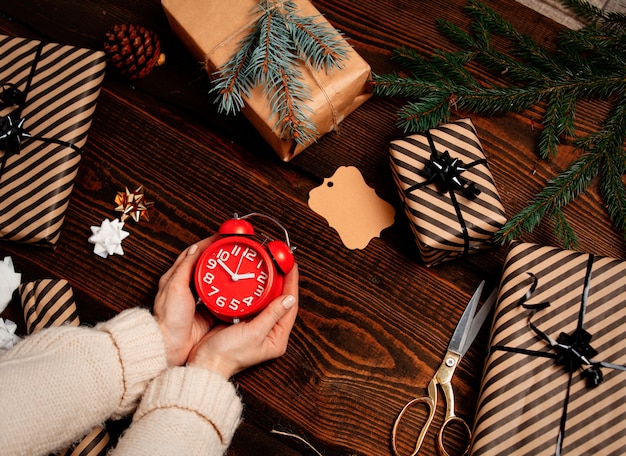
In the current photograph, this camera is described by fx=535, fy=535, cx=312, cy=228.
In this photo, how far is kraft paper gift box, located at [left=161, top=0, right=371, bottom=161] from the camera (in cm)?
108

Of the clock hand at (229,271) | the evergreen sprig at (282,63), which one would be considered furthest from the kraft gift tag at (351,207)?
the clock hand at (229,271)

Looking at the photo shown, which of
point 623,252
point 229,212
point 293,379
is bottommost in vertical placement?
point 293,379

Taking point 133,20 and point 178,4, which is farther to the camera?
point 133,20

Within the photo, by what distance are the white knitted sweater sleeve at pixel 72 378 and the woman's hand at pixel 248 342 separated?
0.29 feet

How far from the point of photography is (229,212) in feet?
3.88

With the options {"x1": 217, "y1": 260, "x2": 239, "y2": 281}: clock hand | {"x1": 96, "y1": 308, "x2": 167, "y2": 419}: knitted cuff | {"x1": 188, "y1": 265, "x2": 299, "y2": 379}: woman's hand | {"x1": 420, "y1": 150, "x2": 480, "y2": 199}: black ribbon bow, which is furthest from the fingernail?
{"x1": 420, "y1": 150, "x2": 480, "y2": 199}: black ribbon bow

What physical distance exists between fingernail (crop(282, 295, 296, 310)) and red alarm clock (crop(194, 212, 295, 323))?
0.10ft

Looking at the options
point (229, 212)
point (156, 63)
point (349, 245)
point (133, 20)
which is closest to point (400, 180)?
point (349, 245)

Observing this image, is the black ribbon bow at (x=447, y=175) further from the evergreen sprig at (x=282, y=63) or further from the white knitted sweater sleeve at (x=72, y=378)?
the white knitted sweater sleeve at (x=72, y=378)

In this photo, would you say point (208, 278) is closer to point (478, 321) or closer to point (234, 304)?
point (234, 304)

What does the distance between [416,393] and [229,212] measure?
21.8 inches

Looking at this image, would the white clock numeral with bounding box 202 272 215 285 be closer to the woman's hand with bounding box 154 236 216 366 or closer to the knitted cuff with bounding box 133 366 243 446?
the woman's hand with bounding box 154 236 216 366

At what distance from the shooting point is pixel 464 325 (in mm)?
1105

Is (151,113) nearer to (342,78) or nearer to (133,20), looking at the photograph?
(133,20)
